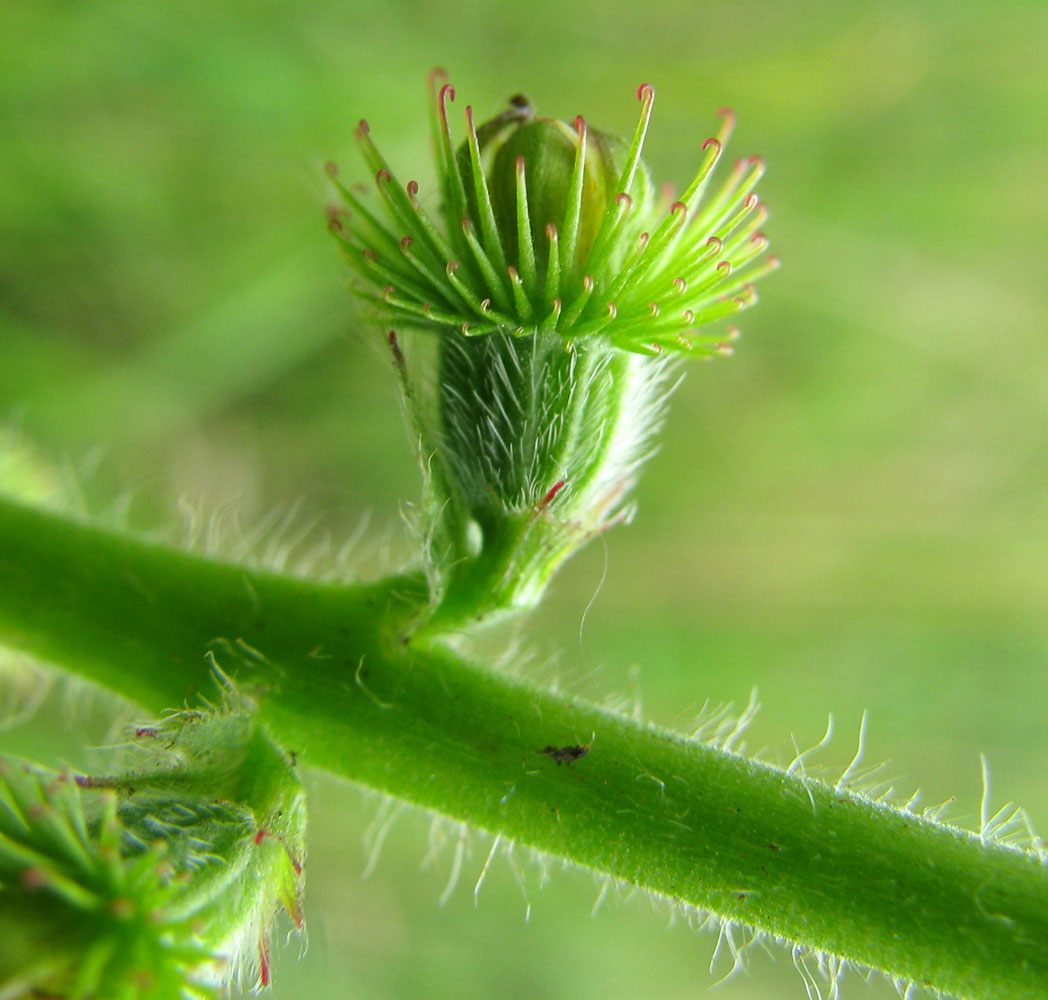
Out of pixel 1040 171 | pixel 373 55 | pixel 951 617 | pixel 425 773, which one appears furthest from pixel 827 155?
pixel 425 773

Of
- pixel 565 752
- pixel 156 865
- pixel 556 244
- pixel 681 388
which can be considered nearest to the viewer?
pixel 156 865

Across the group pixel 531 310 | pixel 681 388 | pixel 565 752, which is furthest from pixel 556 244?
pixel 681 388

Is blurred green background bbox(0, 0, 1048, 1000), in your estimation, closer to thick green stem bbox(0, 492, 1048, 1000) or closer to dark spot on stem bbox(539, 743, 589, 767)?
thick green stem bbox(0, 492, 1048, 1000)

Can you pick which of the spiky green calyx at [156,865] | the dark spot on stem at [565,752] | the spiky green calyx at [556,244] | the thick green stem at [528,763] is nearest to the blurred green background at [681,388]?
the thick green stem at [528,763]

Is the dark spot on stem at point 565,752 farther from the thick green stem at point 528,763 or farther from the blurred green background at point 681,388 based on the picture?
the blurred green background at point 681,388

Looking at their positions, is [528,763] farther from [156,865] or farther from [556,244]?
[556,244]

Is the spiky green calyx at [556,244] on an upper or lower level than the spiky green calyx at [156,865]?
upper

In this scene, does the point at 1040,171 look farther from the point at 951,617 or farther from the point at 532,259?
the point at 532,259
